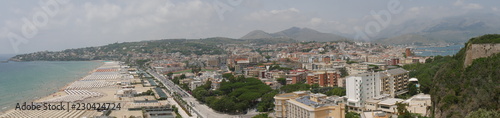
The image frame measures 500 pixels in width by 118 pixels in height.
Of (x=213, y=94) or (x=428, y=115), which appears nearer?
(x=428, y=115)

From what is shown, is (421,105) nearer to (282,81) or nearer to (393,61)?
(282,81)

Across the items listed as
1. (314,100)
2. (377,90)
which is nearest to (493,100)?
(314,100)

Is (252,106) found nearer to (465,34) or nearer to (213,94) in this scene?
(213,94)

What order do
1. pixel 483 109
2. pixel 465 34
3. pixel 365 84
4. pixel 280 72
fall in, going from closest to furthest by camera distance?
1. pixel 483 109
2. pixel 365 84
3. pixel 280 72
4. pixel 465 34

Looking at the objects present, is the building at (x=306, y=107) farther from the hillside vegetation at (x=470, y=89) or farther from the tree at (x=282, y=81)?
the tree at (x=282, y=81)

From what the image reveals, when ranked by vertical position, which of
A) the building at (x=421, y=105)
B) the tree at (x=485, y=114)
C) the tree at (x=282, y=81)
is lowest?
A: the tree at (x=282, y=81)

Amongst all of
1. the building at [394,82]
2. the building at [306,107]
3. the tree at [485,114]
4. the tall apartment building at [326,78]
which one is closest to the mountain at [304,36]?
the tall apartment building at [326,78]
